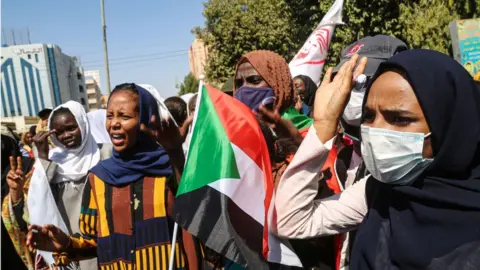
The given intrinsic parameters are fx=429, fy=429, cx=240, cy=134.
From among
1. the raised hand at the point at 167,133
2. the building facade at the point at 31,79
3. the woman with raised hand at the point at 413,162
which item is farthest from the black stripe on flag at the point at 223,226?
the building facade at the point at 31,79

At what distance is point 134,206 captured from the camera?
7.12 ft

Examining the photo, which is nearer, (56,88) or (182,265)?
(182,265)

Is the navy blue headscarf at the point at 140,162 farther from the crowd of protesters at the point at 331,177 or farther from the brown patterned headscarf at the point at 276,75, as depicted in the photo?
the brown patterned headscarf at the point at 276,75

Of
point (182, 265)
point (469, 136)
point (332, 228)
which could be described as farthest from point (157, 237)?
point (469, 136)

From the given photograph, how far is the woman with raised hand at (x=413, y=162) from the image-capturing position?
1.35 meters

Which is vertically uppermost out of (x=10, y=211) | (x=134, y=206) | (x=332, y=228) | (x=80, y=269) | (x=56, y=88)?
(x=332, y=228)

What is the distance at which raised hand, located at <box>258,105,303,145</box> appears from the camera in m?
1.77

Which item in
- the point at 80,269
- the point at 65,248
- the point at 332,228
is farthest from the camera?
the point at 80,269

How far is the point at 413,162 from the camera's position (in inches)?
55.8

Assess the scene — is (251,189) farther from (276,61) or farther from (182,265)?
(276,61)

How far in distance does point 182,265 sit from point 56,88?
7701cm

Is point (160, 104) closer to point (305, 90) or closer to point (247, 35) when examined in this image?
point (305, 90)

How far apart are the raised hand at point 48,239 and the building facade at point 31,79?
72.8 meters

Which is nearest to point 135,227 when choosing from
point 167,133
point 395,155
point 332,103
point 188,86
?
point 167,133
